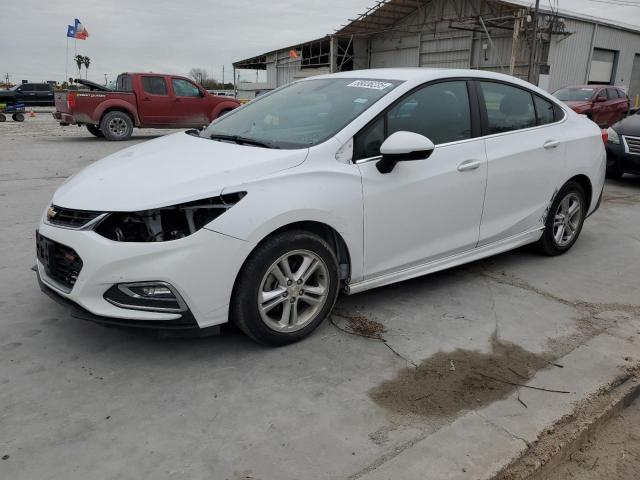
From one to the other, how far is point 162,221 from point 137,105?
501 inches

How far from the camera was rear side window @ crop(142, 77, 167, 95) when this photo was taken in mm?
14344

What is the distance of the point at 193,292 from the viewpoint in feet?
8.98

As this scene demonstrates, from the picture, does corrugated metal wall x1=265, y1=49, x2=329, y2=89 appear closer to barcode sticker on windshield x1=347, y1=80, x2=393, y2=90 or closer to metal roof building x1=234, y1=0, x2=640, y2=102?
metal roof building x1=234, y1=0, x2=640, y2=102

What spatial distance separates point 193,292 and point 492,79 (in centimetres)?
287

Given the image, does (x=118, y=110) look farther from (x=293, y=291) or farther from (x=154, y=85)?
(x=293, y=291)

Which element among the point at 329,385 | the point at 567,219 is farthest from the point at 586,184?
the point at 329,385

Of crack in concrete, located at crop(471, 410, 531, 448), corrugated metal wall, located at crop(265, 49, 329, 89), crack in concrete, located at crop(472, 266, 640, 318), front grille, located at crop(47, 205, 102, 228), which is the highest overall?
corrugated metal wall, located at crop(265, 49, 329, 89)

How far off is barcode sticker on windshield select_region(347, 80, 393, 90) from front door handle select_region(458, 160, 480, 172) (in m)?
0.75

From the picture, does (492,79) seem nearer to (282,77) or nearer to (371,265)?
(371,265)

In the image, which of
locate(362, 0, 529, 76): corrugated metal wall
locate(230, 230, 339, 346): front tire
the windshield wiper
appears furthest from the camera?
locate(362, 0, 529, 76): corrugated metal wall

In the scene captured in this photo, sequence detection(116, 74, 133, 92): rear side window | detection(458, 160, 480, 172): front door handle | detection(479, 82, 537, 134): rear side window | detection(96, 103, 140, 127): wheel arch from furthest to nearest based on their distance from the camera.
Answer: detection(116, 74, 133, 92): rear side window → detection(96, 103, 140, 127): wheel arch → detection(479, 82, 537, 134): rear side window → detection(458, 160, 480, 172): front door handle

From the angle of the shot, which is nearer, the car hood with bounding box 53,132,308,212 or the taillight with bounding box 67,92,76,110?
the car hood with bounding box 53,132,308,212

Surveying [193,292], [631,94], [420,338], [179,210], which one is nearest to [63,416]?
[193,292]

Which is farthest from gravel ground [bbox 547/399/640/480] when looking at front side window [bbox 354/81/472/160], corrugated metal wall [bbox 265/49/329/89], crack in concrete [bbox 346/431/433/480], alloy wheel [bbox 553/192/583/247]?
corrugated metal wall [bbox 265/49/329/89]
